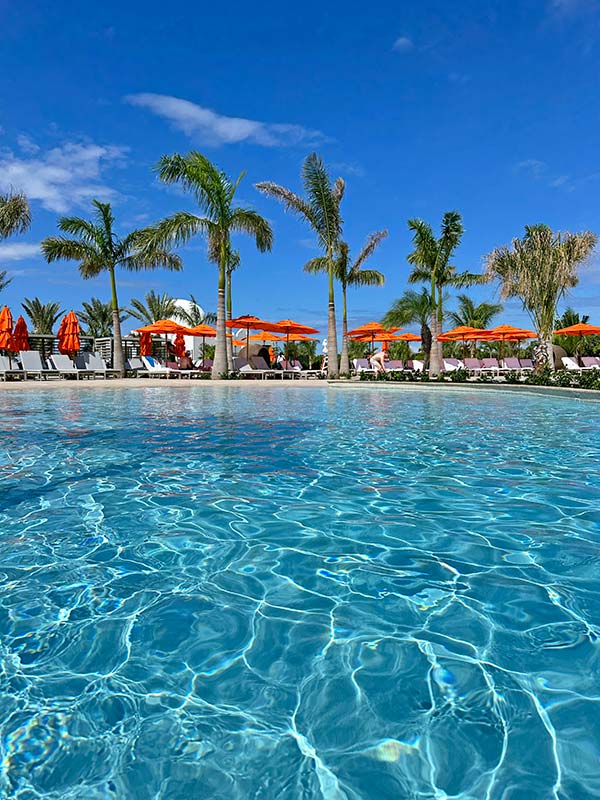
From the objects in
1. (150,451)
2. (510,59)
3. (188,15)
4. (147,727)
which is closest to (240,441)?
(150,451)

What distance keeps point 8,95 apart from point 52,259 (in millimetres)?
6899

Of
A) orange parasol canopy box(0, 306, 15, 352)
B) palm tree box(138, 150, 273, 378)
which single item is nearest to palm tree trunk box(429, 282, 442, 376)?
palm tree box(138, 150, 273, 378)

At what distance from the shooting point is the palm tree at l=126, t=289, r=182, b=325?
38562 mm

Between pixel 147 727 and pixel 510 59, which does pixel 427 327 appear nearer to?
pixel 510 59

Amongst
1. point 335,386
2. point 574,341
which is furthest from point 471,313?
point 335,386

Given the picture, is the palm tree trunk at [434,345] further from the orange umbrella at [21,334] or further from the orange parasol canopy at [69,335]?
the orange umbrella at [21,334]

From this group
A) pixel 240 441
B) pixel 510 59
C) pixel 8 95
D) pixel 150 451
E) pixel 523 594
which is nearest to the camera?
pixel 523 594

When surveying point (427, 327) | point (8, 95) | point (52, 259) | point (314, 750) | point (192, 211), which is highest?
point (8, 95)

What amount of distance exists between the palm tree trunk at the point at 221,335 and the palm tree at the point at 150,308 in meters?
17.7

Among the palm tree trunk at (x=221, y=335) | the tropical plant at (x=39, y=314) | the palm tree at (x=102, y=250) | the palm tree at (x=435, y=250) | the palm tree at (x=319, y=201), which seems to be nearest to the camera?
the palm tree trunk at (x=221, y=335)

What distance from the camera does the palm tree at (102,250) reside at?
77.7ft

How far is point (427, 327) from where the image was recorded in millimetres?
27328

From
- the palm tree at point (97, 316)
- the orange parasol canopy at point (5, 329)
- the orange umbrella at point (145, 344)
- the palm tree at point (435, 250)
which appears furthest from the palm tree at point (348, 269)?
the palm tree at point (97, 316)

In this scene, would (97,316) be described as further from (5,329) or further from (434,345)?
(434,345)
